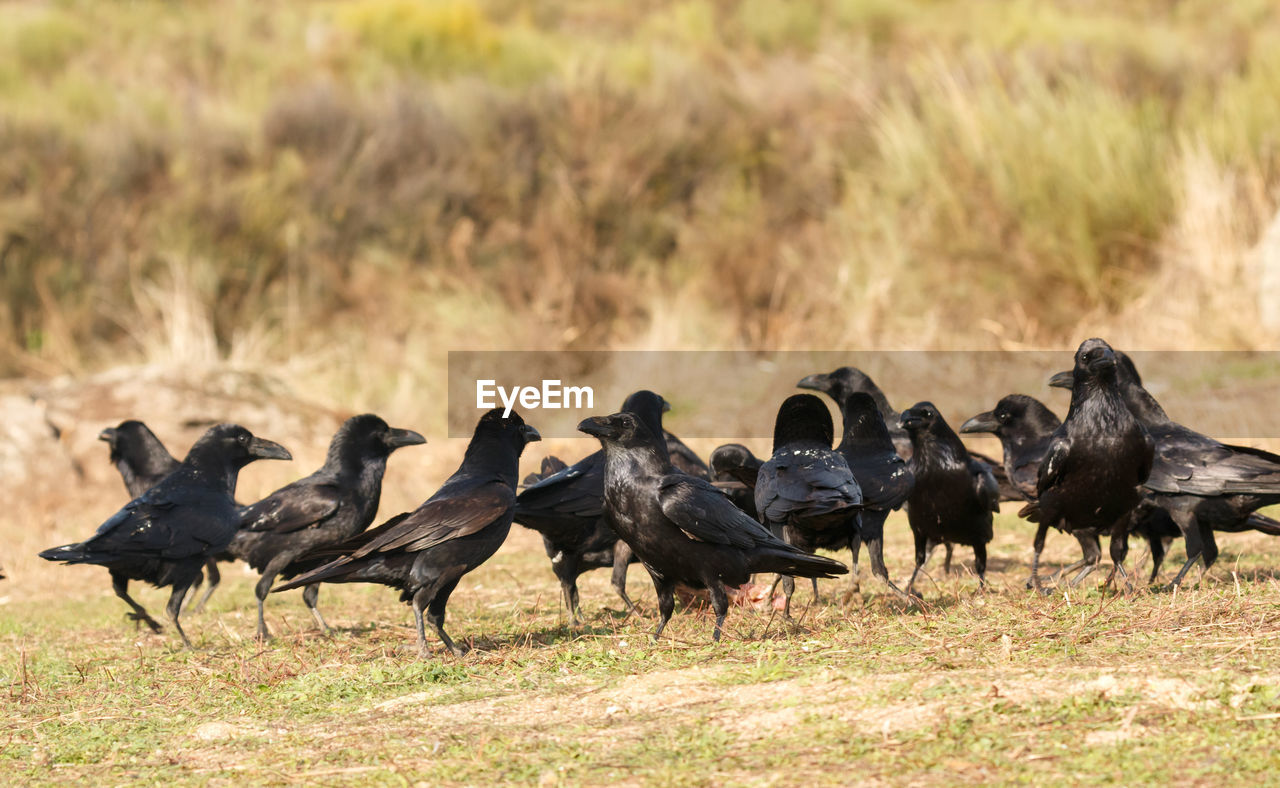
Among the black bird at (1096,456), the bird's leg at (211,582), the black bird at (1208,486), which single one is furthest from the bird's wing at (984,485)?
the bird's leg at (211,582)

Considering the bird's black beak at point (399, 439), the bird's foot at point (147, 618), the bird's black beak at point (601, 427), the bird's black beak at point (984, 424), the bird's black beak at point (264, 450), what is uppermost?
the bird's black beak at point (601, 427)

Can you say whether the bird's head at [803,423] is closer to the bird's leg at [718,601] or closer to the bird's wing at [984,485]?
the bird's wing at [984,485]

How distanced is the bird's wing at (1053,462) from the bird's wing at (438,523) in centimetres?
266

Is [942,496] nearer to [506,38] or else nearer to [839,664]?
[839,664]

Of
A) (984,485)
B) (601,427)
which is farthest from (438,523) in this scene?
(984,485)

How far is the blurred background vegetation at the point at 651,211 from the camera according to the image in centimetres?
1673

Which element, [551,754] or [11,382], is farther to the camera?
[11,382]

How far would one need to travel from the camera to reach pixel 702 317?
60.2 ft

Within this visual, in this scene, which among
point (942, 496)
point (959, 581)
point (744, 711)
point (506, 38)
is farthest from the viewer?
point (506, 38)

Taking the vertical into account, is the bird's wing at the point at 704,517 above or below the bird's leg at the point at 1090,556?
above

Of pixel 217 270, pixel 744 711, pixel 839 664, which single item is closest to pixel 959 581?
pixel 839 664

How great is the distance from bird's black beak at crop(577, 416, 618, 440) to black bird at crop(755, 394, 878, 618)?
85 cm

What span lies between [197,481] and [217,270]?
447 inches

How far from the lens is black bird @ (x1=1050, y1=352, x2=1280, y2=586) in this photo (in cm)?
680
